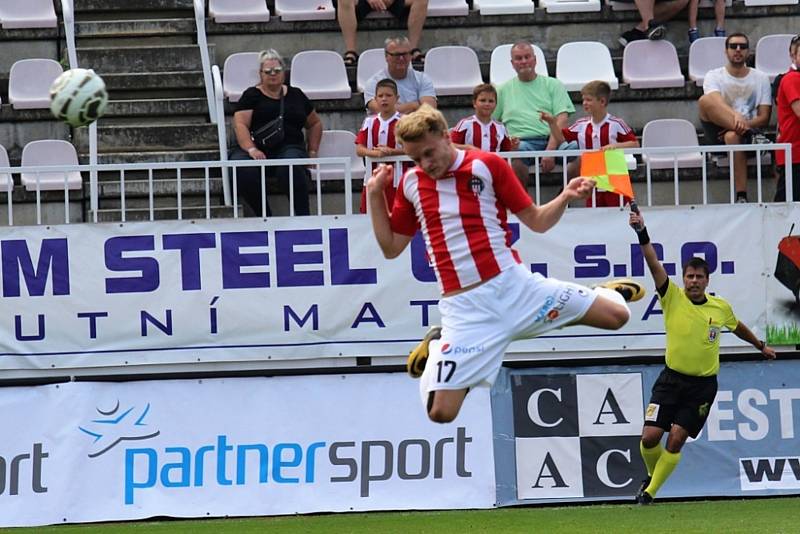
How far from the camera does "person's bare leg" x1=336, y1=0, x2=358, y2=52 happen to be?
16.3m

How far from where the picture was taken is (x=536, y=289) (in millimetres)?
9016

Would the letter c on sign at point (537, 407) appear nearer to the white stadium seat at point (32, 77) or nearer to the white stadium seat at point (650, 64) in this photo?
the white stadium seat at point (650, 64)

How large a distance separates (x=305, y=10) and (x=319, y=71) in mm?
1121

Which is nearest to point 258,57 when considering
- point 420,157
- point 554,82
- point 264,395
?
point 554,82

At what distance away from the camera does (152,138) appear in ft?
51.4

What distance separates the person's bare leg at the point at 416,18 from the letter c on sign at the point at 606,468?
18.2 feet

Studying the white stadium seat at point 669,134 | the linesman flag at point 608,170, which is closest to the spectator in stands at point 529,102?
the white stadium seat at point 669,134

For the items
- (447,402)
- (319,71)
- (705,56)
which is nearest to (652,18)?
(705,56)

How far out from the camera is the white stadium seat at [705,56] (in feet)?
53.5

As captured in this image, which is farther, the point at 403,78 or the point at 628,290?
the point at 403,78

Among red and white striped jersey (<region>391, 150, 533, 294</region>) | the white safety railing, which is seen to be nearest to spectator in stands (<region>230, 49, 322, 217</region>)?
the white safety railing

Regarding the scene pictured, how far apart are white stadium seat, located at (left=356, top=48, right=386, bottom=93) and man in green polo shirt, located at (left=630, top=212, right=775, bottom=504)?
4.72 meters

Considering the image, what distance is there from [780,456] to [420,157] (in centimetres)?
544

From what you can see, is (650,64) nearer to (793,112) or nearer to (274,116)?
(793,112)
